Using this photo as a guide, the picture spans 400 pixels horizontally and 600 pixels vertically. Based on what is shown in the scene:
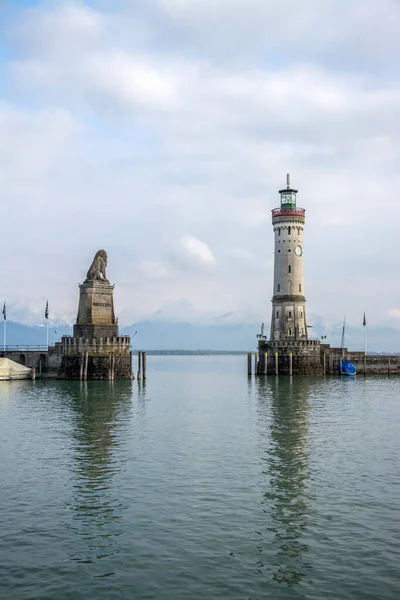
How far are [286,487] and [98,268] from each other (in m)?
66.4

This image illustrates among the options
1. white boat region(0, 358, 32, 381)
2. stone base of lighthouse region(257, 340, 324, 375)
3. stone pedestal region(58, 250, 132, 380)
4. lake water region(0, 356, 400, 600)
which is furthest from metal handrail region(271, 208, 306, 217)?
lake water region(0, 356, 400, 600)

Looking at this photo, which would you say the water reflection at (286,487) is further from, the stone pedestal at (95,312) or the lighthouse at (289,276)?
the lighthouse at (289,276)

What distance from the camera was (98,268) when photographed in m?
92.4

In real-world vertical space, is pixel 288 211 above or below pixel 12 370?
above

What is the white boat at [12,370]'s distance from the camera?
9269cm

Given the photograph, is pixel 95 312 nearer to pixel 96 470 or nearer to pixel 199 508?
pixel 96 470

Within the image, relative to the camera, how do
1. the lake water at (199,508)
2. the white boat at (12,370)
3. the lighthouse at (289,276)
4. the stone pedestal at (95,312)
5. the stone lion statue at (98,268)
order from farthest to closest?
the lighthouse at (289,276) → the white boat at (12,370) → the stone lion statue at (98,268) → the stone pedestal at (95,312) → the lake water at (199,508)

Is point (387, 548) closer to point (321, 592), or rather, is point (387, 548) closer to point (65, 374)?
point (321, 592)

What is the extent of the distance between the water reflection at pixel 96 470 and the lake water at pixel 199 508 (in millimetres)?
105

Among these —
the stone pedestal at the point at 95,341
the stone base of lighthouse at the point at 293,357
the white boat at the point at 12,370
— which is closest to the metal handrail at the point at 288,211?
the stone base of lighthouse at the point at 293,357

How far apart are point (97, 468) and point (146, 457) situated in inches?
139

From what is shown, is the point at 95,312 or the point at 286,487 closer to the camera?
the point at 286,487

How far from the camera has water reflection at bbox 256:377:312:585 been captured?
67.8 ft

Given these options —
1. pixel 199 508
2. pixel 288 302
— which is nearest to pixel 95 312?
pixel 288 302
